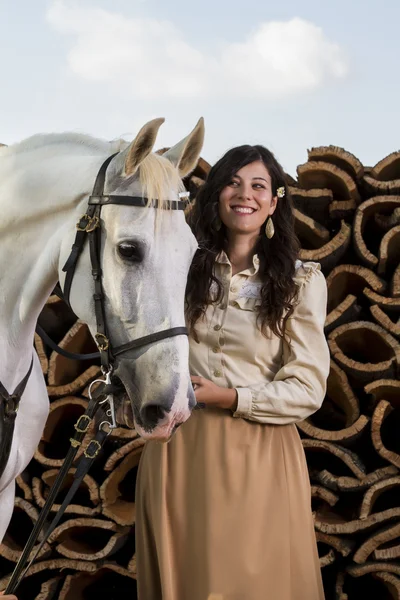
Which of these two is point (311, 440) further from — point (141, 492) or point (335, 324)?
point (141, 492)

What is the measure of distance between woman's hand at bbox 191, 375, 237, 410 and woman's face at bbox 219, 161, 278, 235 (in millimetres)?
452

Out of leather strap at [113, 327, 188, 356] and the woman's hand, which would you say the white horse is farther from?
the woman's hand

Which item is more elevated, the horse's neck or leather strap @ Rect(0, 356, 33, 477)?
the horse's neck

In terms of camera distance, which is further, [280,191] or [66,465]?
[280,191]

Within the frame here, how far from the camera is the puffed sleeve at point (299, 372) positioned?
63.7 inches

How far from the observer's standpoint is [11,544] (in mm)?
2549

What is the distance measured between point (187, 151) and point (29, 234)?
1.45ft

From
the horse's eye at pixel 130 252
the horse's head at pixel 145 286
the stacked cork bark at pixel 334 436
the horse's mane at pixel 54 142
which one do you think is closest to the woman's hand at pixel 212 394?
the horse's head at pixel 145 286

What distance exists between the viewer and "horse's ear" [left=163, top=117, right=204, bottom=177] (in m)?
1.55

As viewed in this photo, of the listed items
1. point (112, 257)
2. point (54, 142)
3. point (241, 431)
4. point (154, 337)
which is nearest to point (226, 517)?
point (241, 431)

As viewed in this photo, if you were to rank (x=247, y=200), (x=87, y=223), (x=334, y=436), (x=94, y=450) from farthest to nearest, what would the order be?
1. (x=334, y=436)
2. (x=247, y=200)
3. (x=94, y=450)
4. (x=87, y=223)

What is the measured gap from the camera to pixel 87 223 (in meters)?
1.41

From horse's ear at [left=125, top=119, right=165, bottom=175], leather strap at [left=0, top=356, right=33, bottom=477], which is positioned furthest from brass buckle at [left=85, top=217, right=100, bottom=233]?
leather strap at [left=0, top=356, right=33, bottom=477]

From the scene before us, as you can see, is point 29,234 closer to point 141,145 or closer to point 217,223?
point 141,145
